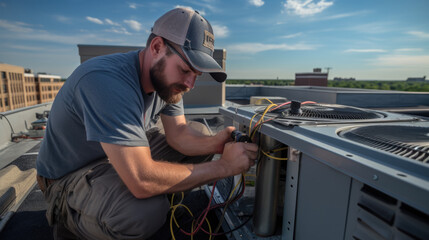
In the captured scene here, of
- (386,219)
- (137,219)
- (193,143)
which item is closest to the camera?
(386,219)

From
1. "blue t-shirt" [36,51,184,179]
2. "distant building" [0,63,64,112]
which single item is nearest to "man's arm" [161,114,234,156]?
"blue t-shirt" [36,51,184,179]

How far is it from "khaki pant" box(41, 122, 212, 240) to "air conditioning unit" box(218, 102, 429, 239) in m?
0.52

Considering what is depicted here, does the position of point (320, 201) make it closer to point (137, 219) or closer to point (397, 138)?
point (397, 138)

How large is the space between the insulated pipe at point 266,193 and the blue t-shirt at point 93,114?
1.86 feet

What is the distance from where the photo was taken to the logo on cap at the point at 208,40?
1.21 m

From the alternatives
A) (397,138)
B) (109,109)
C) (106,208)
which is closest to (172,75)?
(109,109)

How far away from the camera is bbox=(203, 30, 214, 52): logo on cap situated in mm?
1211

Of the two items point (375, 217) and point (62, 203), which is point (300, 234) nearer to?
point (375, 217)

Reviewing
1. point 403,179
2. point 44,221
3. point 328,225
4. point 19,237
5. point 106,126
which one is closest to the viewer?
point 403,179

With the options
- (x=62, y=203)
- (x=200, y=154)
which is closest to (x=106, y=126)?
(x=62, y=203)

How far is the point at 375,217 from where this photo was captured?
618 millimetres

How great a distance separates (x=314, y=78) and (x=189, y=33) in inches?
1502

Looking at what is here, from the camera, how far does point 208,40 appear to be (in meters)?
1.24

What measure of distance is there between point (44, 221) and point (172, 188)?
1.10 metres
